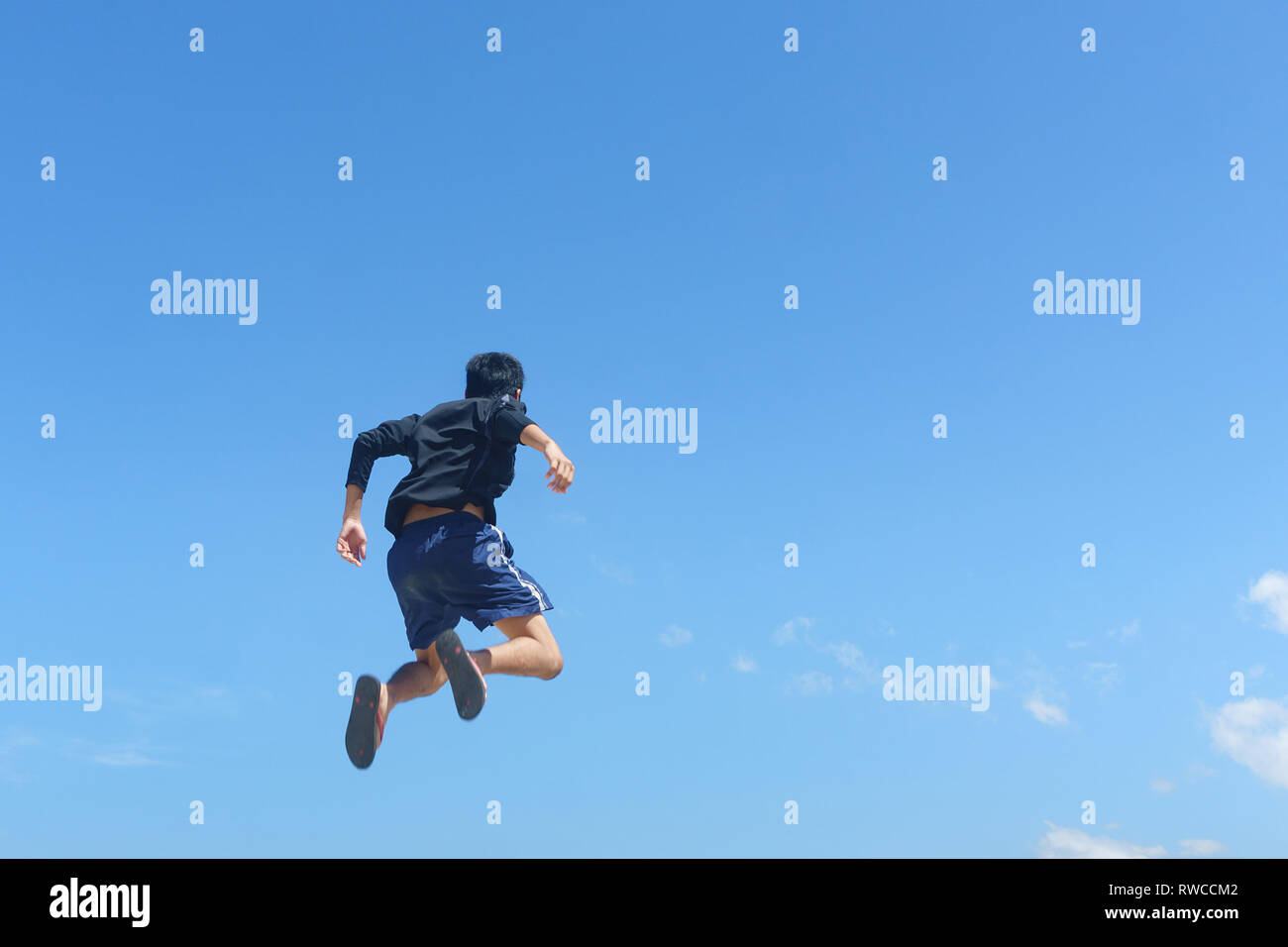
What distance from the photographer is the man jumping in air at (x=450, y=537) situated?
24.5 ft

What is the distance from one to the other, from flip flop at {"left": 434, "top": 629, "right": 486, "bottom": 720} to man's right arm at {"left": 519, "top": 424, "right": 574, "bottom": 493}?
126 centimetres

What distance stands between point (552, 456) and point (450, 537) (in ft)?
3.79

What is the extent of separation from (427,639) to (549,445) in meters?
1.81

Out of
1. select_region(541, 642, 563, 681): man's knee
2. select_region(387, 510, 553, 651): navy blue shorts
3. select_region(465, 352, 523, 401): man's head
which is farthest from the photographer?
select_region(465, 352, 523, 401): man's head

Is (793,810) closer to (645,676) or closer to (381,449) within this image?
(645,676)

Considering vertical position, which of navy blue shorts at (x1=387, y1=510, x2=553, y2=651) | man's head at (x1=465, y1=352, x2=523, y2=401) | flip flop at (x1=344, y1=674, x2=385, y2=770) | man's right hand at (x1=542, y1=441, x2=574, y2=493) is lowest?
flip flop at (x1=344, y1=674, x2=385, y2=770)

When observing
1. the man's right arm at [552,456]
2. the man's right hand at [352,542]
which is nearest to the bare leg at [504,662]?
the man's right hand at [352,542]

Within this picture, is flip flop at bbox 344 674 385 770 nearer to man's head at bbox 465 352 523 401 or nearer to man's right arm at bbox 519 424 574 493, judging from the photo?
man's right arm at bbox 519 424 574 493

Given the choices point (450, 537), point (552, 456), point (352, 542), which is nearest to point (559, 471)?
point (552, 456)

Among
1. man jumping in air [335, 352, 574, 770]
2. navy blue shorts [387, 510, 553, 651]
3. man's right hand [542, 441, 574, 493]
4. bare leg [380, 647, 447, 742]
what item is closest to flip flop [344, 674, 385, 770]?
bare leg [380, 647, 447, 742]

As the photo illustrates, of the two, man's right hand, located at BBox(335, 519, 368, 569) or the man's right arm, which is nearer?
the man's right arm

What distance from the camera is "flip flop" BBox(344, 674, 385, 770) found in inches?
272

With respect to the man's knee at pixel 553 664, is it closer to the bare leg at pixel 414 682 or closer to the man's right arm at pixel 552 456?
the bare leg at pixel 414 682

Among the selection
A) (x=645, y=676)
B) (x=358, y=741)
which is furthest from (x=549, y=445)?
(x=645, y=676)
